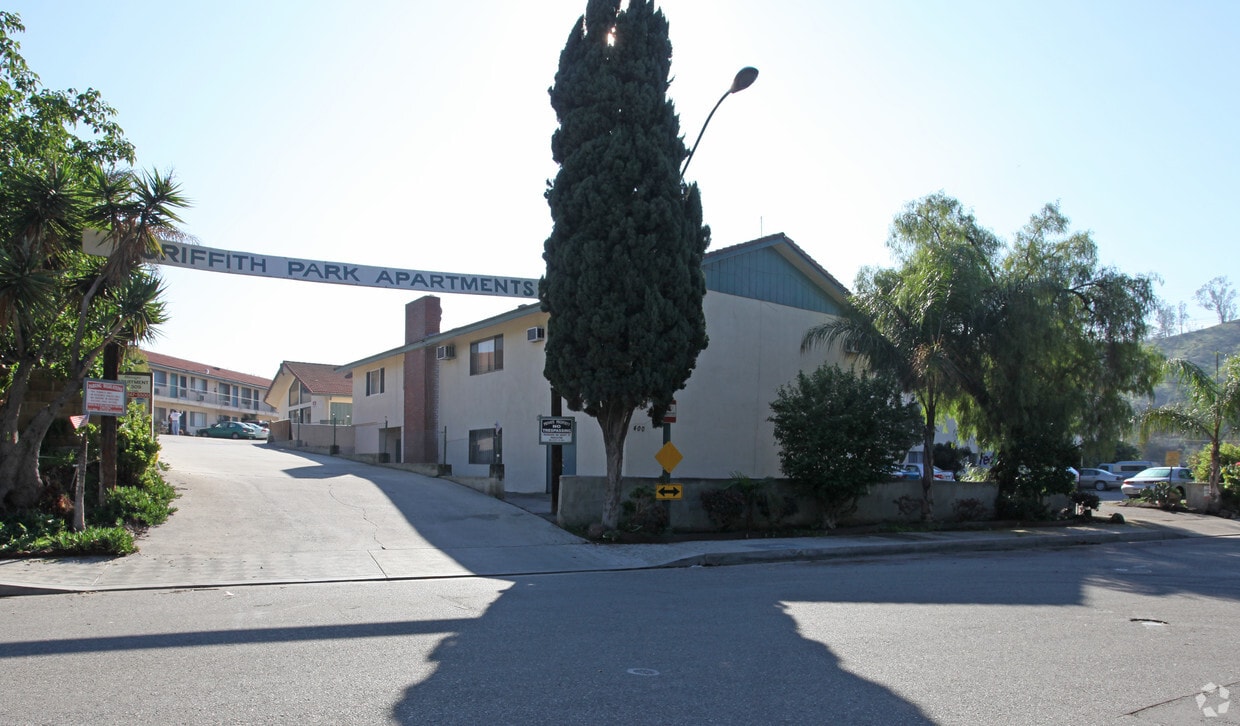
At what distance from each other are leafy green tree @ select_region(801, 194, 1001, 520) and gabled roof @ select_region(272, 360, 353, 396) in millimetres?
30839

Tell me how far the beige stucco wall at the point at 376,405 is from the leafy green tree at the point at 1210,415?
26289 mm

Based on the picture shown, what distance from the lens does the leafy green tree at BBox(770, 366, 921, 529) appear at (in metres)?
18.4

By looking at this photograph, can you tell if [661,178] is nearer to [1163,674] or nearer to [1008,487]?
[1163,674]

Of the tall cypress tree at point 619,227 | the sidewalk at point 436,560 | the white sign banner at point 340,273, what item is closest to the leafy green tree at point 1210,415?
the sidewalk at point 436,560

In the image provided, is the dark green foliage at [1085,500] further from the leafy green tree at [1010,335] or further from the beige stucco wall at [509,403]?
the beige stucco wall at [509,403]

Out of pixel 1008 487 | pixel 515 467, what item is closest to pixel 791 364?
pixel 1008 487

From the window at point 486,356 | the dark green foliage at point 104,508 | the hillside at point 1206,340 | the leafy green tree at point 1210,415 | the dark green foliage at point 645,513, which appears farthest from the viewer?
the hillside at point 1206,340

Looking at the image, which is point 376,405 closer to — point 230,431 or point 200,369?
point 230,431

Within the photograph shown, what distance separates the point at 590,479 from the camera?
1767 centimetres

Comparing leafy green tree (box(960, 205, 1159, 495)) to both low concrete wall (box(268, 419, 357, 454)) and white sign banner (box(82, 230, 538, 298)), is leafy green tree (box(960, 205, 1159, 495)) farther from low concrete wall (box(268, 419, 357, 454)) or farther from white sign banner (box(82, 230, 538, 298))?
low concrete wall (box(268, 419, 357, 454))

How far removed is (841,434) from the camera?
718 inches

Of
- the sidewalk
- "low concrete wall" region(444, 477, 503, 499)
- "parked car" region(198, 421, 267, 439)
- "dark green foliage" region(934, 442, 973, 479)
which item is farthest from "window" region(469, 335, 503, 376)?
"parked car" region(198, 421, 267, 439)

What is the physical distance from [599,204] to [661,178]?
4.24ft

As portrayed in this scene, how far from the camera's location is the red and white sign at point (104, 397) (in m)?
13.2
